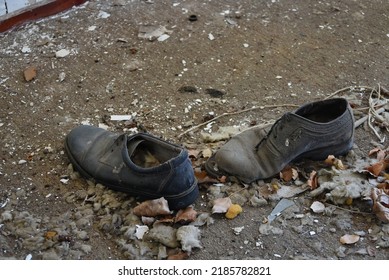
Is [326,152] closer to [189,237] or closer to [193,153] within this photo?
[193,153]

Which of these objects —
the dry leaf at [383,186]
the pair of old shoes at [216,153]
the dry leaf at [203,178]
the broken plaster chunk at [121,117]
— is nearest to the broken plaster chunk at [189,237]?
the pair of old shoes at [216,153]

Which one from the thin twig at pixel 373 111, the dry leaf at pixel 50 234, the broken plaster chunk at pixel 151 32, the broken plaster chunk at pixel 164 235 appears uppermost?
the dry leaf at pixel 50 234

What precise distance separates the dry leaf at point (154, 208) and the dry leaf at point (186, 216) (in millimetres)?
34

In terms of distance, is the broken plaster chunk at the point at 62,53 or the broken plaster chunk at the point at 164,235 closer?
the broken plaster chunk at the point at 164,235

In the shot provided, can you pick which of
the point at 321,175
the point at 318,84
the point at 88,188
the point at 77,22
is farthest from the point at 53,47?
the point at 321,175

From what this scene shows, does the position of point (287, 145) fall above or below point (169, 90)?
above

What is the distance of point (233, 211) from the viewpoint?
5.37 feet

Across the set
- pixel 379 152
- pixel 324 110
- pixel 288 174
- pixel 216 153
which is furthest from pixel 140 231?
pixel 379 152

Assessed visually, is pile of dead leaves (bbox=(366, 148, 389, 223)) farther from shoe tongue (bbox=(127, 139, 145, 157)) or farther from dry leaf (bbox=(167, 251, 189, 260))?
shoe tongue (bbox=(127, 139, 145, 157))

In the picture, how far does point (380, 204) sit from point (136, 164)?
0.72 metres

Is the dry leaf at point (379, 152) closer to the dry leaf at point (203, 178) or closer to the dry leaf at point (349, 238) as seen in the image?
the dry leaf at point (349, 238)

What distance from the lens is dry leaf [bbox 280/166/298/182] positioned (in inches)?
69.9

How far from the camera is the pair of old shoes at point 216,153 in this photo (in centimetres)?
163
